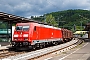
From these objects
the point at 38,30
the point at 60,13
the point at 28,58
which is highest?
the point at 60,13

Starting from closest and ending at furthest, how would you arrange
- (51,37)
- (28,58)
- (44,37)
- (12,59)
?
(12,59)
(28,58)
(44,37)
(51,37)

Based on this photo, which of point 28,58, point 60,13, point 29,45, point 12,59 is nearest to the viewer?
point 12,59

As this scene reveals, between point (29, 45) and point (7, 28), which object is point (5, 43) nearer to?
point (7, 28)

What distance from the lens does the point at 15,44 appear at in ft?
88.4

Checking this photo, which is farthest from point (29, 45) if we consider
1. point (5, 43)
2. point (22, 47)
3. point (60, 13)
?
point (60, 13)

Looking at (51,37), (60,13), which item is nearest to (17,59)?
(51,37)

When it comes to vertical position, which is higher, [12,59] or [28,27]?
[28,27]

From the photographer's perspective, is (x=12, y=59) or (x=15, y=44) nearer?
(x=12, y=59)

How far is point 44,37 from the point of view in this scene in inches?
1266

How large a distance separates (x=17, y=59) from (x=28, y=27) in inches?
513

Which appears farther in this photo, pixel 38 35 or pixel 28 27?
pixel 38 35

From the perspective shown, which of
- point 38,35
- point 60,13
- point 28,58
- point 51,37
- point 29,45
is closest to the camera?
point 28,58

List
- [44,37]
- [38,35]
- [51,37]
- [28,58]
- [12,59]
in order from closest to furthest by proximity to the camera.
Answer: [12,59]
[28,58]
[38,35]
[44,37]
[51,37]

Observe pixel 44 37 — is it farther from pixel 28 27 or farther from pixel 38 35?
pixel 28 27
